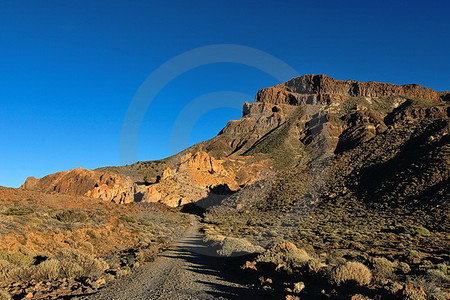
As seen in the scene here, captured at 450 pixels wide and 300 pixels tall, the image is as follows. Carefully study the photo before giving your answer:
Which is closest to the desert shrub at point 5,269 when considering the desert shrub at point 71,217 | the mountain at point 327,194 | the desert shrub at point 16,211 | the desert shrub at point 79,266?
the desert shrub at point 79,266

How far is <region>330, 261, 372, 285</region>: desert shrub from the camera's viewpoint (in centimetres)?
914

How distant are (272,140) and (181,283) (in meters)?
106

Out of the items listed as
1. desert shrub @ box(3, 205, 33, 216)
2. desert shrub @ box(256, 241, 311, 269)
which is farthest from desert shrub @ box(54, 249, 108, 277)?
desert shrub @ box(3, 205, 33, 216)

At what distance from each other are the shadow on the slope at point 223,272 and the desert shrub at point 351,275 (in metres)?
2.30

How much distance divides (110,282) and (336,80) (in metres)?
181

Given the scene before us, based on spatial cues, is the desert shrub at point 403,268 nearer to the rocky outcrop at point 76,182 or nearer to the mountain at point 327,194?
the mountain at point 327,194

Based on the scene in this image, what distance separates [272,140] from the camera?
114 meters

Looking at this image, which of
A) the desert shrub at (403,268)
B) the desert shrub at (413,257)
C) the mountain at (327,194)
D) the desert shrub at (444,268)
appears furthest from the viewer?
the desert shrub at (413,257)

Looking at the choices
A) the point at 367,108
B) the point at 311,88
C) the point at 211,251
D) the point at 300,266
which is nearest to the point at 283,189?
the point at 211,251

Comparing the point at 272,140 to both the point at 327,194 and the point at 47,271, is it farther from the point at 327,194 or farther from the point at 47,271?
the point at 47,271

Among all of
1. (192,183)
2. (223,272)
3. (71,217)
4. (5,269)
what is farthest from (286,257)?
(192,183)

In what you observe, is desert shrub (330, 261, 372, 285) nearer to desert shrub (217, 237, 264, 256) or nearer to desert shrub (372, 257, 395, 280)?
desert shrub (372, 257, 395, 280)

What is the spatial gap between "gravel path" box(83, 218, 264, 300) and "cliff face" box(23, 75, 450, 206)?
161 feet

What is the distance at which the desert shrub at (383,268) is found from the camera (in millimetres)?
11998
